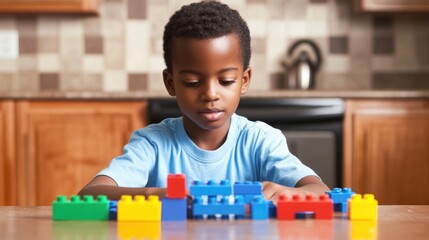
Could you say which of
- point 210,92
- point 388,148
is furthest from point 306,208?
point 388,148

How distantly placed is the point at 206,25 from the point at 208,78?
0.13 m

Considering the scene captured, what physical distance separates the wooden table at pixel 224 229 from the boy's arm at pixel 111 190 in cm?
20

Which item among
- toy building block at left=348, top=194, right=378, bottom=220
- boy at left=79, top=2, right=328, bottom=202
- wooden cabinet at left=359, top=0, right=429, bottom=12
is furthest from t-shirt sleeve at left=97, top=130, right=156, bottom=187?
wooden cabinet at left=359, top=0, right=429, bottom=12

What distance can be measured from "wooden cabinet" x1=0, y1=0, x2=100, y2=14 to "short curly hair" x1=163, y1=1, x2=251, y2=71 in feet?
7.35

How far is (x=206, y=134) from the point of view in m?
1.58

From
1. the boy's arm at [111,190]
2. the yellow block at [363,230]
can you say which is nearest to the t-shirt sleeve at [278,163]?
the boy's arm at [111,190]

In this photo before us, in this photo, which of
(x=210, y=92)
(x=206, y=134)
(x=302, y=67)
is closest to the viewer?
(x=210, y=92)

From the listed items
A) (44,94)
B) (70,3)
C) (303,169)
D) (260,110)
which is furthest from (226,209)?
(70,3)

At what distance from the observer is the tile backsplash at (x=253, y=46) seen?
393 cm

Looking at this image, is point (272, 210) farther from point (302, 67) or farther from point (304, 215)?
point (302, 67)

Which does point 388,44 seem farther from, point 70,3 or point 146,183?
point 146,183

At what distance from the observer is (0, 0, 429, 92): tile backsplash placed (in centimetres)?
393

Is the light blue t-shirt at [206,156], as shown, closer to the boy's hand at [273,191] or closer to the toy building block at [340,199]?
the boy's hand at [273,191]

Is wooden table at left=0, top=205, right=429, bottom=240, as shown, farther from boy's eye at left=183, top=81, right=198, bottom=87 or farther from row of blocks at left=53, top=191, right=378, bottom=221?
boy's eye at left=183, top=81, right=198, bottom=87
